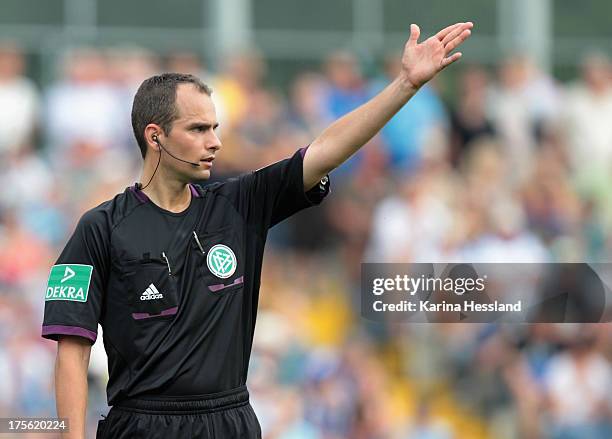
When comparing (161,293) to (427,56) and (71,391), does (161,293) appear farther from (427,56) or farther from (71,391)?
(427,56)

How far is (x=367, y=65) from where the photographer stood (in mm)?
10531

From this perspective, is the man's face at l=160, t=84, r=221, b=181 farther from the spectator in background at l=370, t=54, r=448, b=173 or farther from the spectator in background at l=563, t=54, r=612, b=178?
the spectator in background at l=563, t=54, r=612, b=178

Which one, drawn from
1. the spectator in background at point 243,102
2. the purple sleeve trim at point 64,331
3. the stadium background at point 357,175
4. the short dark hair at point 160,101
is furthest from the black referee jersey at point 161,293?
the spectator in background at point 243,102

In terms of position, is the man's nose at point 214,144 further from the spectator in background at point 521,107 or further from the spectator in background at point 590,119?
the spectator in background at point 590,119

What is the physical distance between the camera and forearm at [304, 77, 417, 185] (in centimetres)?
403

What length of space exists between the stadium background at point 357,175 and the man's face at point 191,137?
3.54m

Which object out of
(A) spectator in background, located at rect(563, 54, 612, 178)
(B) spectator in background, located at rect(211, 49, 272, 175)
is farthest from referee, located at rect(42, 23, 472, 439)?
(A) spectator in background, located at rect(563, 54, 612, 178)

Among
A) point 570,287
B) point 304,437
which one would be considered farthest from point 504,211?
point 570,287

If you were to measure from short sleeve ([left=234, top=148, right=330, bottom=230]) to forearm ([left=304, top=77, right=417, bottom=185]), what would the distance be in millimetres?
51

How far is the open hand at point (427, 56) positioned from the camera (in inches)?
158

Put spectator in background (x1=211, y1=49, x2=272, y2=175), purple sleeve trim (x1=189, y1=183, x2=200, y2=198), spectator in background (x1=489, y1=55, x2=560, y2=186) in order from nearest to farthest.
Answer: purple sleeve trim (x1=189, y1=183, x2=200, y2=198)
spectator in background (x1=211, y1=49, x2=272, y2=175)
spectator in background (x1=489, y1=55, x2=560, y2=186)

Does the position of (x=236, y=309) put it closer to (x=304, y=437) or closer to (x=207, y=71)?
(x=304, y=437)

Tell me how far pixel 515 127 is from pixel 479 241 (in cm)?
212

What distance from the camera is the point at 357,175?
9391mm
